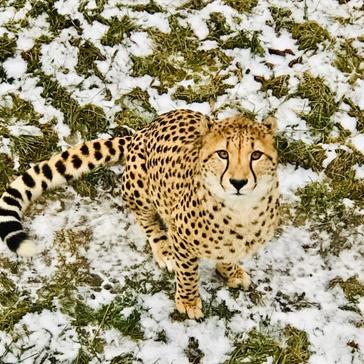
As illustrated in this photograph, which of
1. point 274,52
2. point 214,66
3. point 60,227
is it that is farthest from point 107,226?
point 274,52

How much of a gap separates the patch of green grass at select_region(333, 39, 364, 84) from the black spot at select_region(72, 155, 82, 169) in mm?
2006

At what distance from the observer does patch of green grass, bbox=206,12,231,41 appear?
16.3 feet

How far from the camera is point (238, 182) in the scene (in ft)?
9.36

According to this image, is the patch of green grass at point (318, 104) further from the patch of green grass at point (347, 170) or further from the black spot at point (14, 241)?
the black spot at point (14, 241)

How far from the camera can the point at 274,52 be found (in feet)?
16.1

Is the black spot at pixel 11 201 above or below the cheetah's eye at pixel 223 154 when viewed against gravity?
below

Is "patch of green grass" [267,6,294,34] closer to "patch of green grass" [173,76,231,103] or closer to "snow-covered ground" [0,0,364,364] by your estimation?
"snow-covered ground" [0,0,364,364]

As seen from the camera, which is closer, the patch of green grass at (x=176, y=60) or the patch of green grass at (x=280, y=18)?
the patch of green grass at (x=176, y=60)

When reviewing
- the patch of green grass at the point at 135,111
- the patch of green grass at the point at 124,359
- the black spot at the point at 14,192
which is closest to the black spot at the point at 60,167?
the black spot at the point at 14,192

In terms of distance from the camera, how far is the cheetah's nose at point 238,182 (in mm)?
2850

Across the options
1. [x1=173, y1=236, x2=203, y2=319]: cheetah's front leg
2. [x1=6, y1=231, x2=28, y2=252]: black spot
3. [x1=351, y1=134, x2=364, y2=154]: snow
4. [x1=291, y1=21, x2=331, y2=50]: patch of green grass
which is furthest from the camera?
[x1=291, y1=21, x2=331, y2=50]: patch of green grass

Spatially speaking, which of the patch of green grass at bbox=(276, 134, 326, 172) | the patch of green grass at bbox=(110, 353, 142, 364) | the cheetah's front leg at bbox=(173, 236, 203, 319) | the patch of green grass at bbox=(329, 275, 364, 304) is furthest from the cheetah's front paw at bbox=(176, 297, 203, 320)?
the patch of green grass at bbox=(276, 134, 326, 172)

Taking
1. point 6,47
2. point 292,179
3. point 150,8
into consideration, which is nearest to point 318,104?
point 292,179

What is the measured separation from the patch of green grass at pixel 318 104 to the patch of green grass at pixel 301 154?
0.15 metres
